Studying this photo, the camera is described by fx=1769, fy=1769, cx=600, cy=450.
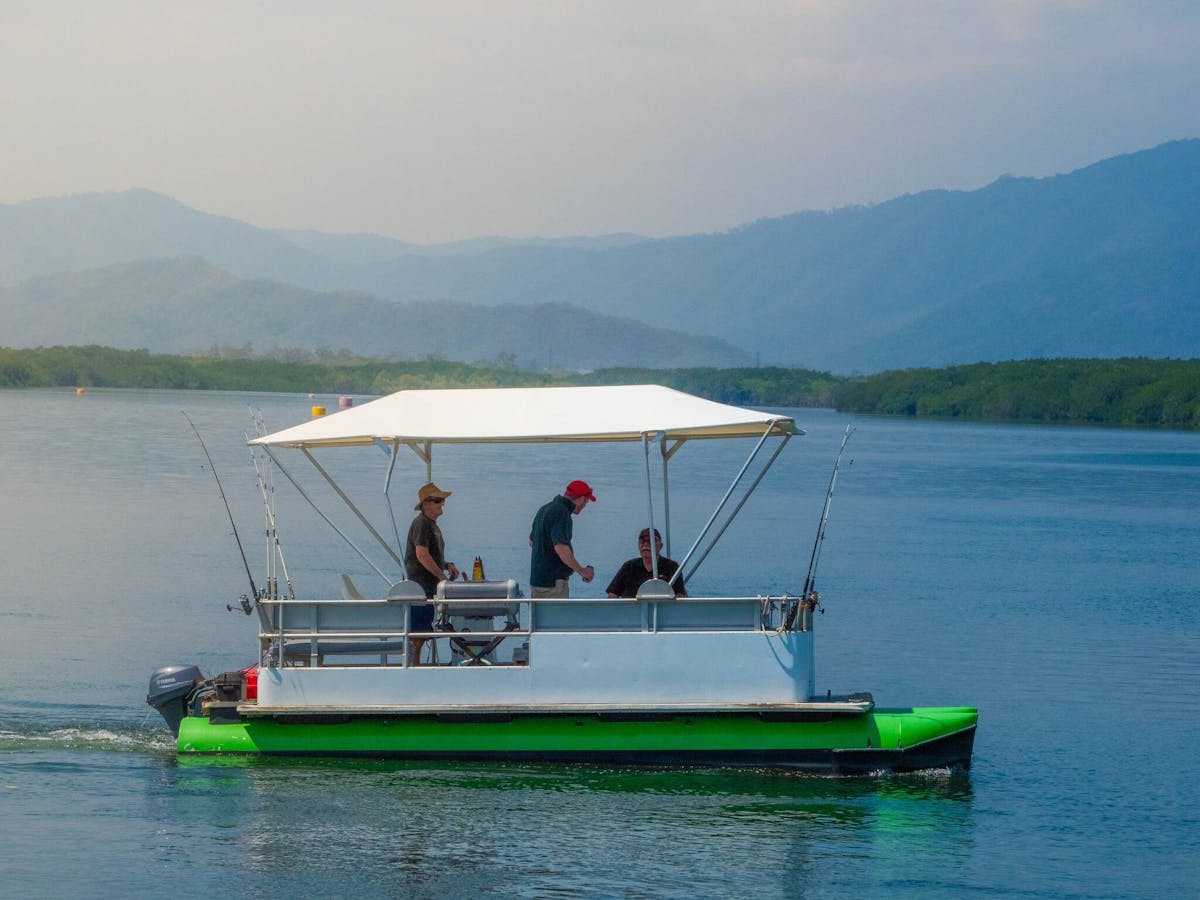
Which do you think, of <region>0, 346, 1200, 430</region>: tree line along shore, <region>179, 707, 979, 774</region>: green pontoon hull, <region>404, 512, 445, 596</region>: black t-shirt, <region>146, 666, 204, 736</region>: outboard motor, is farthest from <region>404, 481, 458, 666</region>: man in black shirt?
<region>0, 346, 1200, 430</region>: tree line along shore

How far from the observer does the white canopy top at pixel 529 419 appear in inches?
477

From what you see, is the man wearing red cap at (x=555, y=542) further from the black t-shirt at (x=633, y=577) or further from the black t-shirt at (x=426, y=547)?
the black t-shirt at (x=426, y=547)

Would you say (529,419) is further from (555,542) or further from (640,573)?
(640,573)

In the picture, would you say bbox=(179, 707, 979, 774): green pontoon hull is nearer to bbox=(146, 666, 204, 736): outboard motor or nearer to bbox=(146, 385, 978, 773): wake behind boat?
bbox=(146, 385, 978, 773): wake behind boat

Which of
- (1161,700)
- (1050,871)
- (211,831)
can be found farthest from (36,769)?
(1161,700)

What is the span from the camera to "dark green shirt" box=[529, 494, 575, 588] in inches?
488

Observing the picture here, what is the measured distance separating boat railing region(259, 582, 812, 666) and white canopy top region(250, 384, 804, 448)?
1105 millimetres

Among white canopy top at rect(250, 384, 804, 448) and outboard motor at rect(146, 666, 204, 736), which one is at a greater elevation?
white canopy top at rect(250, 384, 804, 448)

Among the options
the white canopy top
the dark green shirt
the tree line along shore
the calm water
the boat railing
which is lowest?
the calm water

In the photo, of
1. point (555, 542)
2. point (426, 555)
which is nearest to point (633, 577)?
point (555, 542)

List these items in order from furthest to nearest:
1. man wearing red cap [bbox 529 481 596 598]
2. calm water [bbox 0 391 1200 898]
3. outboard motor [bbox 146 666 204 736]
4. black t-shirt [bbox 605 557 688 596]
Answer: outboard motor [bbox 146 666 204 736] < black t-shirt [bbox 605 557 688 596] < man wearing red cap [bbox 529 481 596 598] < calm water [bbox 0 391 1200 898]

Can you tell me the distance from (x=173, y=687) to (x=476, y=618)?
2389 mm

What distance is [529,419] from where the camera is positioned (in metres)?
12.3

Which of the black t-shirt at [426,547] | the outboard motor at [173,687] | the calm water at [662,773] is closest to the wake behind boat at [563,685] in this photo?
the calm water at [662,773]
